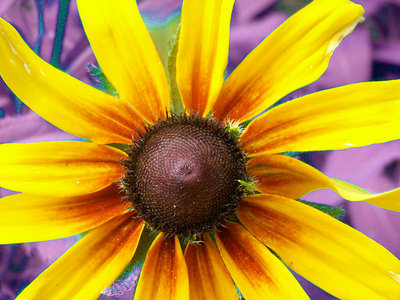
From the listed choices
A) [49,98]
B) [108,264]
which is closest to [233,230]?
[108,264]

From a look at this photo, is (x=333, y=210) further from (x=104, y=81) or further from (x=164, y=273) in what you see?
(x=104, y=81)

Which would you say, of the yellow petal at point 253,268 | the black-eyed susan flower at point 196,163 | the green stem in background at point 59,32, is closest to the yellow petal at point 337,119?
the black-eyed susan flower at point 196,163

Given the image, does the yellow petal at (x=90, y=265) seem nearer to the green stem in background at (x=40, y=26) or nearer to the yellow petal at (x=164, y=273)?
the yellow petal at (x=164, y=273)

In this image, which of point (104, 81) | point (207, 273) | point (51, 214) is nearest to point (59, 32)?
point (104, 81)

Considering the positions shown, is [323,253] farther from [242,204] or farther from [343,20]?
[343,20]

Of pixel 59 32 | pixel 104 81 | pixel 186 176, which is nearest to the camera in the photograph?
pixel 186 176

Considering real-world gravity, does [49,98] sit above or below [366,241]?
above
